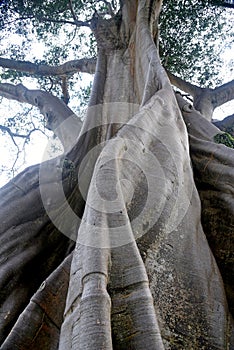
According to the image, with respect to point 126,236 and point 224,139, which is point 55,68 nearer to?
point 224,139

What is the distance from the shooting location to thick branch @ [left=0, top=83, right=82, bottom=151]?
5531mm

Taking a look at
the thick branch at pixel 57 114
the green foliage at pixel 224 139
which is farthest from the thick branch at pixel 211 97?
the green foliage at pixel 224 139

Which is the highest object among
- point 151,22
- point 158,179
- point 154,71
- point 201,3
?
point 201,3

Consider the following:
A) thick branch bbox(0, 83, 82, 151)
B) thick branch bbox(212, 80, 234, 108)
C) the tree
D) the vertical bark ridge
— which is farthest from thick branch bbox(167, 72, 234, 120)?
the vertical bark ridge

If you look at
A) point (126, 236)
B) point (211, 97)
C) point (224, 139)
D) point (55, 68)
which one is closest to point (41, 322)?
point (126, 236)

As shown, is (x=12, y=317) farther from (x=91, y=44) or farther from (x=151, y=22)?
(x=91, y=44)

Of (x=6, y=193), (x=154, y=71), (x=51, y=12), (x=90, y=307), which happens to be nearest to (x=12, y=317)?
(x=6, y=193)

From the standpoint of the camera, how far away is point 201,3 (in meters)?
7.33

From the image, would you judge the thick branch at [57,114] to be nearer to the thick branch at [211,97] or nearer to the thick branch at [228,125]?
the thick branch at [211,97]

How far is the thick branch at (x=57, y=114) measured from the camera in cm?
553

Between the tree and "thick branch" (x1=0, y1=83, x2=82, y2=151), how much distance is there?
0.93 m

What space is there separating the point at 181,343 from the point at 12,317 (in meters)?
1.30

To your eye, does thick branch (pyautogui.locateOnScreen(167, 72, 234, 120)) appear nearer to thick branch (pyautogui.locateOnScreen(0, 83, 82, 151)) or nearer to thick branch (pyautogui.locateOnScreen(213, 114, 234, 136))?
thick branch (pyautogui.locateOnScreen(213, 114, 234, 136))

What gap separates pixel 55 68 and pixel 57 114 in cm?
157
